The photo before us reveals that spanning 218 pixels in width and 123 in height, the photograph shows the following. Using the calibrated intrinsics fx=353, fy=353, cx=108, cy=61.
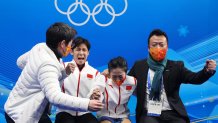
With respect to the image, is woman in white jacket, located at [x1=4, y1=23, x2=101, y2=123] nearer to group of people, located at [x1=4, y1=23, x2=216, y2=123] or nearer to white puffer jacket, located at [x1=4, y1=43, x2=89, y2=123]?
white puffer jacket, located at [x1=4, y1=43, x2=89, y2=123]

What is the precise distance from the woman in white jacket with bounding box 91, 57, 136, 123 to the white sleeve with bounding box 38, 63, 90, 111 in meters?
1.20

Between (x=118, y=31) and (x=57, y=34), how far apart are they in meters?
2.03

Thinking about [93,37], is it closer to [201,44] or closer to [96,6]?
[96,6]

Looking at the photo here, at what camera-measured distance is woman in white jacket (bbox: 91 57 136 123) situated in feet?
12.3

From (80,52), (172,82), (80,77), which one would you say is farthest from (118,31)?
(172,82)

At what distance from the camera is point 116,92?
12.4ft

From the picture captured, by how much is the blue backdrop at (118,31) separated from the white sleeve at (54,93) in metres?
2.11

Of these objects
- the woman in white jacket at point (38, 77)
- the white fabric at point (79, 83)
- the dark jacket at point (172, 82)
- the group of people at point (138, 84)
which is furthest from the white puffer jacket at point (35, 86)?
the dark jacket at point (172, 82)

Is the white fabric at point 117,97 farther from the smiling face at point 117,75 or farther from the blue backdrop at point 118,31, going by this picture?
the blue backdrop at point 118,31

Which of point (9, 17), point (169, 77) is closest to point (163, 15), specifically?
point (169, 77)

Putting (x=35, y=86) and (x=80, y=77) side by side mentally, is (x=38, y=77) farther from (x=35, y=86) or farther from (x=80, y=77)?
(x=80, y=77)

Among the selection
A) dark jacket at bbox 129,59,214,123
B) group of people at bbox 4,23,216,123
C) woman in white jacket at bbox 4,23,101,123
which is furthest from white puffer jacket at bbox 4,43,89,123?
dark jacket at bbox 129,59,214,123

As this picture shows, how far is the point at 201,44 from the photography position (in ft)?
15.5

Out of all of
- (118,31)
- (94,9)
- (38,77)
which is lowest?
(38,77)
